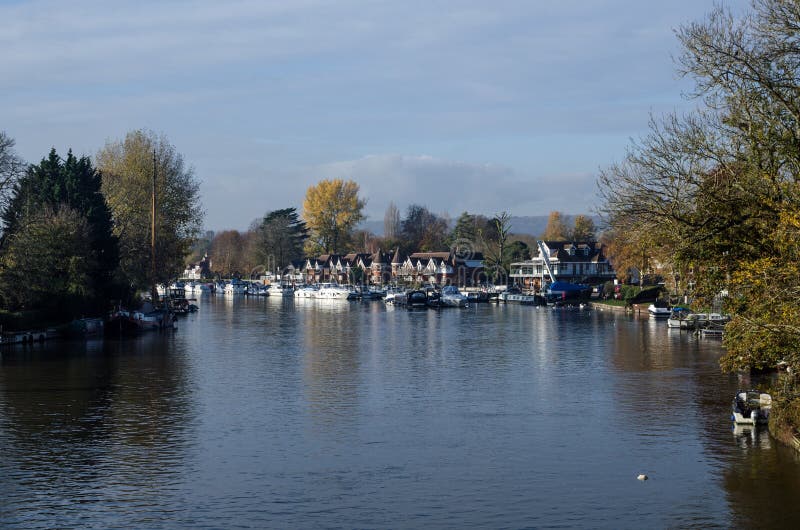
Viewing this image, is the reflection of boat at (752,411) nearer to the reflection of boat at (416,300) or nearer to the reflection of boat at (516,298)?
the reflection of boat at (416,300)

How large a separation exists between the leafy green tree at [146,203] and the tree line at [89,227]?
0.10 metres

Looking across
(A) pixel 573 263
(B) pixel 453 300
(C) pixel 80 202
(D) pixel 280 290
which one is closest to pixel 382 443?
(C) pixel 80 202

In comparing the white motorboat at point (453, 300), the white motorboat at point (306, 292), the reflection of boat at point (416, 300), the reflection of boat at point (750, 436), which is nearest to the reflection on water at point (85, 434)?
the reflection of boat at point (750, 436)

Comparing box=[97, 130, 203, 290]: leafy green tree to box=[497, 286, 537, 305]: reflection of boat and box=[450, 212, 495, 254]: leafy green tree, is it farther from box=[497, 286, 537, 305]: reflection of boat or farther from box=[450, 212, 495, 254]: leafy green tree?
box=[450, 212, 495, 254]: leafy green tree

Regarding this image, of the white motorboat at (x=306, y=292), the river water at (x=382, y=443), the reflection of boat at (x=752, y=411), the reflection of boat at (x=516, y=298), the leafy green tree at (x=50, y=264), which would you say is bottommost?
the river water at (x=382, y=443)

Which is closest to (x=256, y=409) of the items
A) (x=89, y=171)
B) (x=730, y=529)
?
(x=730, y=529)

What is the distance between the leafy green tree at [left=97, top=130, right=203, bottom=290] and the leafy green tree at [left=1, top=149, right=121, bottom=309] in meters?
6.88

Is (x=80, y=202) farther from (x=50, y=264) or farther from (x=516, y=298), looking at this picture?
(x=516, y=298)

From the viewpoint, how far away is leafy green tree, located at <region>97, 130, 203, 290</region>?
85.8m

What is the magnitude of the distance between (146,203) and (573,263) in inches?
3319

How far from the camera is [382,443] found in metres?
30.2

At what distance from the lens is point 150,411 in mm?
36250

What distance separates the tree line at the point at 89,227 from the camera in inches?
2459

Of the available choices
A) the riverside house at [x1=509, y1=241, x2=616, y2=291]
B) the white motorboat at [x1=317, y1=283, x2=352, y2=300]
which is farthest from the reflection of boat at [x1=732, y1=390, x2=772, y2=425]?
the white motorboat at [x1=317, y1=283, x2=352, y2=300]
